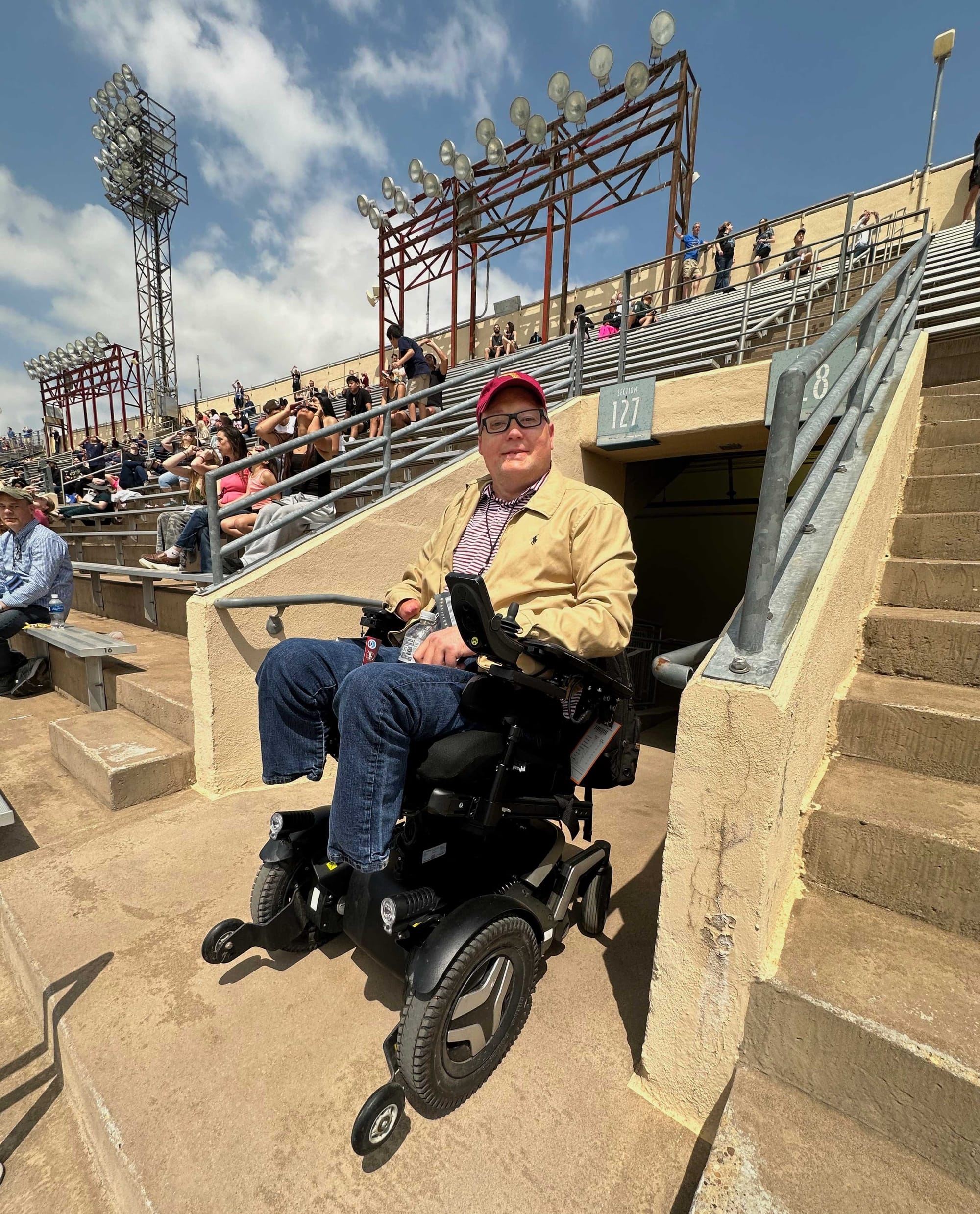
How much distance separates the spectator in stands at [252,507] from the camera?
4133 mm

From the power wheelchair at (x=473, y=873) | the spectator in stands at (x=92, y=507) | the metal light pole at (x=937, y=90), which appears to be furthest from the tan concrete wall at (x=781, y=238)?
the spectator in stands at (x=92, y=507)

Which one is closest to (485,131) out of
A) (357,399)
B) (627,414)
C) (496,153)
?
(496,153)

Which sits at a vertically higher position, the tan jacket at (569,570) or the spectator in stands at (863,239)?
the spectator in stands at (863,239)

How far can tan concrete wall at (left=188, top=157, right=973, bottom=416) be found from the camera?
11.2m

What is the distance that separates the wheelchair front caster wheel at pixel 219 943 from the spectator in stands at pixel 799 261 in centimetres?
680

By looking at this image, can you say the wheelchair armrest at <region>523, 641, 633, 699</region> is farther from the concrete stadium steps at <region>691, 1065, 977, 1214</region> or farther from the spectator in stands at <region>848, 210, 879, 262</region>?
the spectator in stands at <region>848, 210, 879, 262</region>

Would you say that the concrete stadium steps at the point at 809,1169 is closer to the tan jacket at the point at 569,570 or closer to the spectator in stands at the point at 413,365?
the tan jacket at the point at 569,570

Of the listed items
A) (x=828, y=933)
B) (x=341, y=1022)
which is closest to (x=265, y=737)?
(x=341, y=1022)

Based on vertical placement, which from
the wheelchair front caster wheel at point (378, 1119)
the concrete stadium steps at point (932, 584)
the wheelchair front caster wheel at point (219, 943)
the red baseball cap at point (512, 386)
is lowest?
the wheelchair front caster wheel at point (378, 1119)

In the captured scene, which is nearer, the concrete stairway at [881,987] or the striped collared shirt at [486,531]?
the concrete stairway at [881,987]

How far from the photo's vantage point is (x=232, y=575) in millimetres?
2975

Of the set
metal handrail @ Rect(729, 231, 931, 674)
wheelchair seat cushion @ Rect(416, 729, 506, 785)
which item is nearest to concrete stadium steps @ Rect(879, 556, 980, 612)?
metal handrail @ Rect(729, 231, 931, 674)

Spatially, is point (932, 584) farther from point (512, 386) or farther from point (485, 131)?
point (485, 131)

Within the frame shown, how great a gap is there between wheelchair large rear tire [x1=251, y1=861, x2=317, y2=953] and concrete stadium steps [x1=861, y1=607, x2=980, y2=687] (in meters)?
2.15
